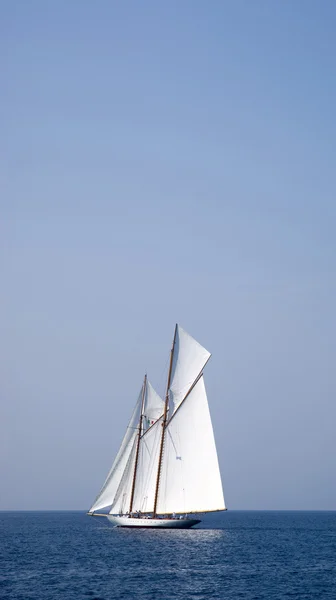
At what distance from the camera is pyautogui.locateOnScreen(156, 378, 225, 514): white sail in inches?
4326

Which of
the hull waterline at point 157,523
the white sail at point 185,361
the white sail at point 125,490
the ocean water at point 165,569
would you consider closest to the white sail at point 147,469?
the white sail at point 125,490

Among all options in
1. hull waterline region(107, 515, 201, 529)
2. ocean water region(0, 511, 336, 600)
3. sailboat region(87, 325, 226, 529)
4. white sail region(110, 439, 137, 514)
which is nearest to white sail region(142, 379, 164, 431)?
sailboat region(87, 325, 226, 529)

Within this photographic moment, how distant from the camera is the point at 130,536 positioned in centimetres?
11588

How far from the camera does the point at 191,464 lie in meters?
110

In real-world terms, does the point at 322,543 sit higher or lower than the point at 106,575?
higher

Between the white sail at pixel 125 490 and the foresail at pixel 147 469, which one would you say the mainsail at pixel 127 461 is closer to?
the white sail at pixel 125 490

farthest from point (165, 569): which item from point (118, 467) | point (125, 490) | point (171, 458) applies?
point (125, 490)

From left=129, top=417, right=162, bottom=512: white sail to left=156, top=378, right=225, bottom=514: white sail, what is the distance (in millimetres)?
2446

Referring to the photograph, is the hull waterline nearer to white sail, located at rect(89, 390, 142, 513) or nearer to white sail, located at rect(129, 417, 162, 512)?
white sail, located at rect(129, 417, 162, 512)

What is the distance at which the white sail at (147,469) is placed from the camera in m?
116

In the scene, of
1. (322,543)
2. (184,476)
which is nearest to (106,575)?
(184,476)

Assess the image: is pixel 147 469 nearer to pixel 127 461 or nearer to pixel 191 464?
pixel 127 461

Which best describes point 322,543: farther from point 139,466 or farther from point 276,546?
point 139,466

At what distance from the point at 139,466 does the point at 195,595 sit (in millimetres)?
55806
